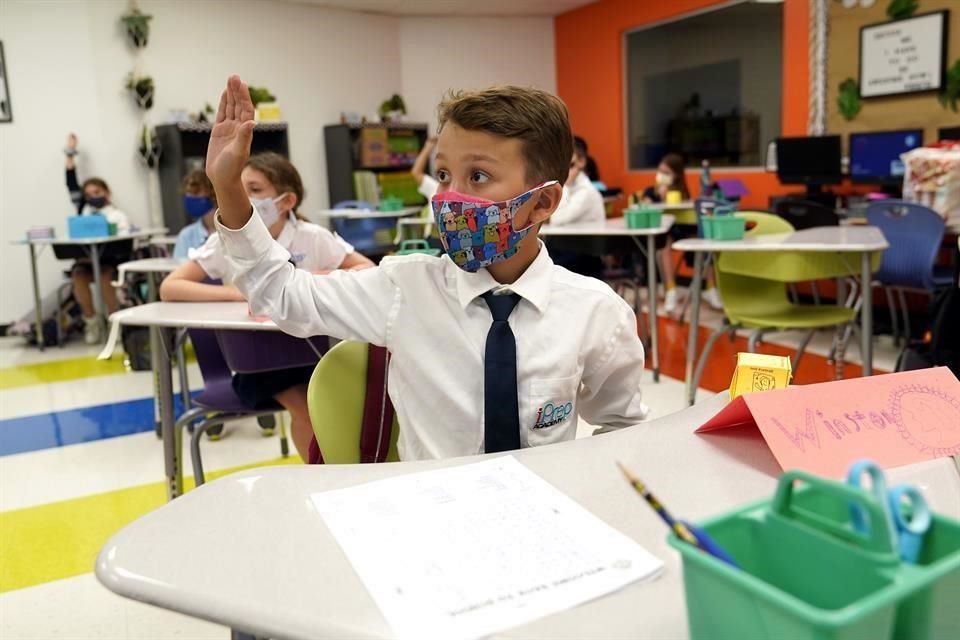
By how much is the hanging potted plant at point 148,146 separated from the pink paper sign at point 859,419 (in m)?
7.30

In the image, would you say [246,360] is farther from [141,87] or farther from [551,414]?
[141,87]

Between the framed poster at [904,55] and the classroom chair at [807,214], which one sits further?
the framed poster at [904,55]

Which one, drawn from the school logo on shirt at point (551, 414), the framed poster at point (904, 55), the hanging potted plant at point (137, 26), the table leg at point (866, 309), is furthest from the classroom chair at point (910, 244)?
the hanging potted plant at point (137, 26)

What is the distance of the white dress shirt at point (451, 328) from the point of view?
4.15 ft

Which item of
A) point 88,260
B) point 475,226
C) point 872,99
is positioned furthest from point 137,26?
point 475,226

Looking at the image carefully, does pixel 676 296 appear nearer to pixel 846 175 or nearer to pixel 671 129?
pixel 846 175

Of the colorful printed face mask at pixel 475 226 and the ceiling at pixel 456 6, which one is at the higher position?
the ceiling at pixel 456 6

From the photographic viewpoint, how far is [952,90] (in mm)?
5496

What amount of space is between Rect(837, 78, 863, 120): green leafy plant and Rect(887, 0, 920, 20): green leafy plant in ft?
1.73

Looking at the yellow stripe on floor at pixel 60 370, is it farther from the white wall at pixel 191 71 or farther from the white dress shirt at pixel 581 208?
the white dress shirt at pixel 581 208

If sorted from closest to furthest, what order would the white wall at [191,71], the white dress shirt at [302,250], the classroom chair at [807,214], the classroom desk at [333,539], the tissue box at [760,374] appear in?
the classroom desk at [333,539], the tissue box at [760,374], the white dress shirt at [302,250], the classroom chair at [807,214], the white wall at [191,71]

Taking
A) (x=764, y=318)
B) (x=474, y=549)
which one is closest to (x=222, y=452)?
(x=764, y=318)

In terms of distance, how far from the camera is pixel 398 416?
4.40 feet

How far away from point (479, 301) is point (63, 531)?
2.09 m
